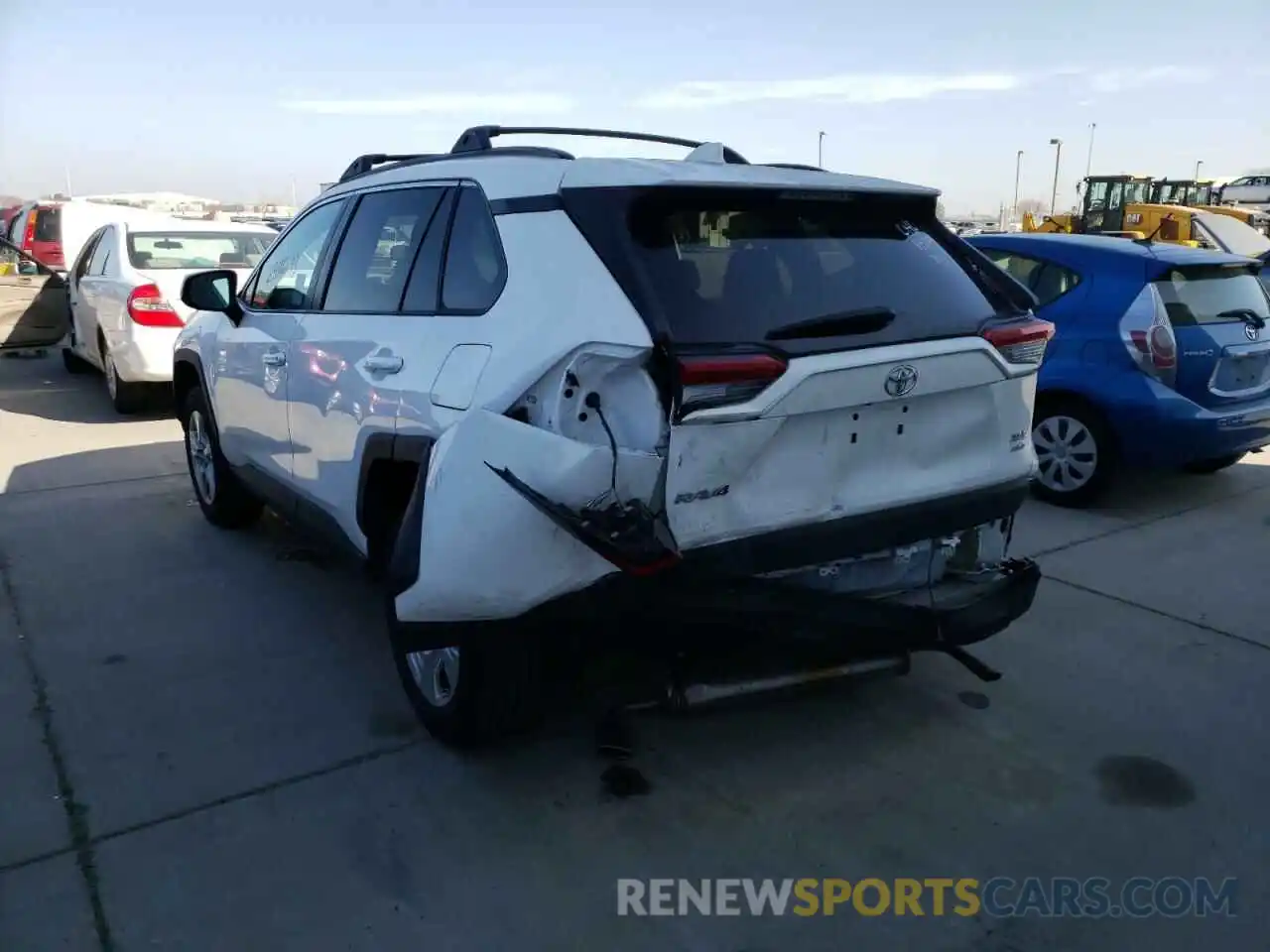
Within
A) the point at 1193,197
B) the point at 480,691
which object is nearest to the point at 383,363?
the point at 480,691

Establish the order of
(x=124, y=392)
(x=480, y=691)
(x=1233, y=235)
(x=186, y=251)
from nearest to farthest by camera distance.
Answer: (x=480, y=691) → (x=124, y=392) → (x=186, y=251) → (x=1233, y=235)

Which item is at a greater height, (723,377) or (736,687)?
(723,377)

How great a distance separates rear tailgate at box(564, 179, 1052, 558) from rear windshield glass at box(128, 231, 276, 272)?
6.92 metres

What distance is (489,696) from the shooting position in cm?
306

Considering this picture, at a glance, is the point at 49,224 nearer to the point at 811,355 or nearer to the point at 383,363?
the point at 383,363

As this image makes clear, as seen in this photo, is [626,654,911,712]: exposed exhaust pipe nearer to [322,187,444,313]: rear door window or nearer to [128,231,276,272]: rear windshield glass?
[322,187,444,313]: rear door window

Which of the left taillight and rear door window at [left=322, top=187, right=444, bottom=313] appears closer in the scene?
rear door window at [left=322, top=187, right=444, bottom=313]

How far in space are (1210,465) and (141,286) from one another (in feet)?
27.0

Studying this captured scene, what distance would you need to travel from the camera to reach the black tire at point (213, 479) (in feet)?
17.7

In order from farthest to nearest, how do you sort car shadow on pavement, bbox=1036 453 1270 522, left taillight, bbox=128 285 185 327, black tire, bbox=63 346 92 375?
black tire, bbox=63 346 92 375 < left taillight, bbox=128 285 185 327 < car shadow on pavement, bbox=1036 453 1270 522

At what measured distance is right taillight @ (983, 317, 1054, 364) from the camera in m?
3.08

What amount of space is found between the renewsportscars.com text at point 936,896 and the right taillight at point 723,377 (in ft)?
4.20

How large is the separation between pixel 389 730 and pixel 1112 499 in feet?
15.8

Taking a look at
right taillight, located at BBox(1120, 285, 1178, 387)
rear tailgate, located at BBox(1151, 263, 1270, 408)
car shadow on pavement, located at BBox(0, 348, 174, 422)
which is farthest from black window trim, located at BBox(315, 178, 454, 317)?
car shadow on pavement, located at BBox(0, 348, 174, 422)
